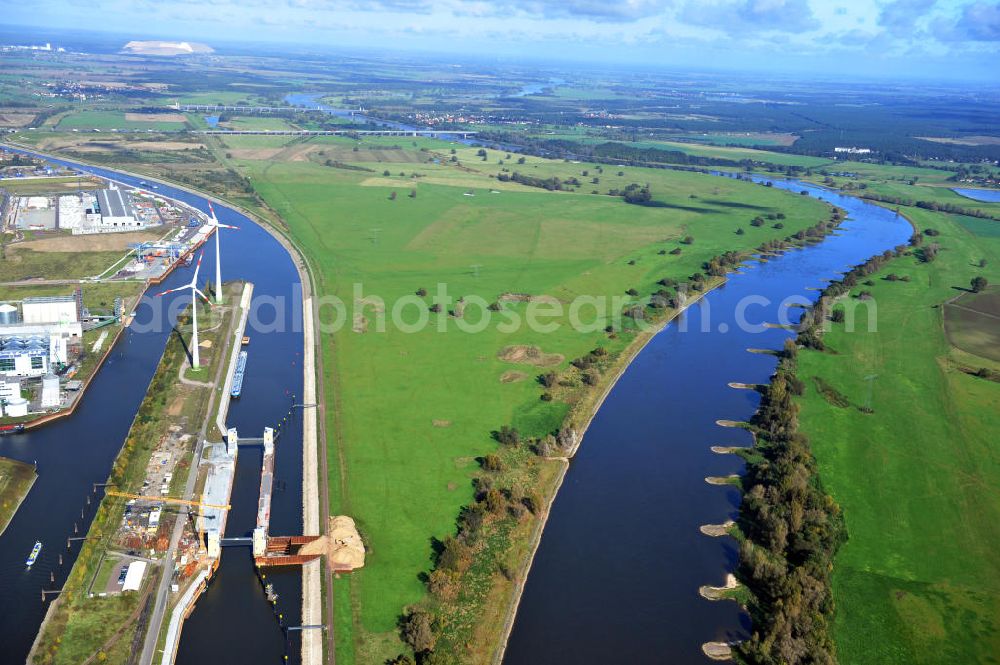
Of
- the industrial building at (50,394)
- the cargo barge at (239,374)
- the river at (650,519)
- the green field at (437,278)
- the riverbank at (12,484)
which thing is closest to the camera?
the river at (650,519)

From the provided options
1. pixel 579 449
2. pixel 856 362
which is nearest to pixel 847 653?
pixel 579 449

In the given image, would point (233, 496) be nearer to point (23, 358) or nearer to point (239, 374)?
point (239, 374)

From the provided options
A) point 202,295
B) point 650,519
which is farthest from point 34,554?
point 650,519

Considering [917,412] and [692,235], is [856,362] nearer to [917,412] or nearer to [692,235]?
[917,412]

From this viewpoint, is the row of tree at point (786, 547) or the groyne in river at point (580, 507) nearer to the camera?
the row of tree at point (786, 547)

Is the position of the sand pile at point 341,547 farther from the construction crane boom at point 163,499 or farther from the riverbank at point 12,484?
the riverbank at point 12,484

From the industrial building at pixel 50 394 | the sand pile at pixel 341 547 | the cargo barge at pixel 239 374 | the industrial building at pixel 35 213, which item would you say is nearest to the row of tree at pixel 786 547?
the sand pile at pixel 341 547

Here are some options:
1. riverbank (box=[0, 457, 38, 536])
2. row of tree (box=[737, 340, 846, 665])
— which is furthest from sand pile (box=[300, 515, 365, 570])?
row of tree (box=[737, 340, 846, 665])

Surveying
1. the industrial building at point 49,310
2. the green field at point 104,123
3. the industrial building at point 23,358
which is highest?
the green field at point 104,123
